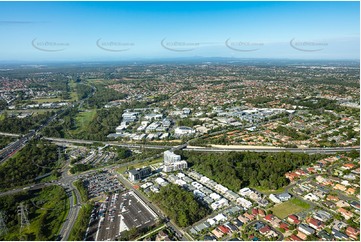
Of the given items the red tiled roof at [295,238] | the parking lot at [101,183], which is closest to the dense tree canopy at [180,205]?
the parking lot at [101,183]

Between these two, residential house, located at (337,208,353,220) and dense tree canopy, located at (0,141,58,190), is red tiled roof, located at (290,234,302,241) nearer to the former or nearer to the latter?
residential house, located at (337,208,353,220)

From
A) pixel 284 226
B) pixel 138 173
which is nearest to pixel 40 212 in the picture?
pixel 138 173

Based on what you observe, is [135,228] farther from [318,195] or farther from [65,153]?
[65,153]

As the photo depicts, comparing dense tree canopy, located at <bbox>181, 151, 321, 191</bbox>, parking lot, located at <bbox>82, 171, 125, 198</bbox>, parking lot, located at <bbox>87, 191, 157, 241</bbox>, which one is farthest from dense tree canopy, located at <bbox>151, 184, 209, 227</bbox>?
parking lot, located at <bbox>82, 171, 125, 198</bbox>

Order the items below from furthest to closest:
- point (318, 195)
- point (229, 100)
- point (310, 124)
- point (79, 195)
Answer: point (229, 100)
point (310, 124)
point (79, 195)
point (318, 195)

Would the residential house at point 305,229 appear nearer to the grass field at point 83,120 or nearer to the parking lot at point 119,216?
the parking lot at point 119,216

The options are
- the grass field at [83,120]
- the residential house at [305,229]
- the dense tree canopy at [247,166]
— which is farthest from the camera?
the grass field at [83,120]

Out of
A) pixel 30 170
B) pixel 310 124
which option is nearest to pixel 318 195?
pixel 310 124
